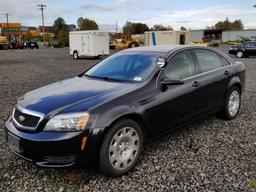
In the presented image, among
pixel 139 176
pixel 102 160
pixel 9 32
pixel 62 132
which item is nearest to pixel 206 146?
pixel 139 176

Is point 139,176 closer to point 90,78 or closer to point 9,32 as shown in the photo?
point 90,78

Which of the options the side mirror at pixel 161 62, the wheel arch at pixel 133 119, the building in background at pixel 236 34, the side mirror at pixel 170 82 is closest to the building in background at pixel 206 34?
the building in background at pixel 236 34

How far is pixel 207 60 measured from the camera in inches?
198

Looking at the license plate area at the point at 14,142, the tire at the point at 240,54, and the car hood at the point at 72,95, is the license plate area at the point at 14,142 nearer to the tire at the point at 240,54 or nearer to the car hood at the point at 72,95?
the car hood at the point at 72,95

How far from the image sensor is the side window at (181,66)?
4.20 metres

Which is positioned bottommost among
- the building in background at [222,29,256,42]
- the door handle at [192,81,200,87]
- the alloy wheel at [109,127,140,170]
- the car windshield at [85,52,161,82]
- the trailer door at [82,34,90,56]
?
the alloy wheel at [109,127,140,170]

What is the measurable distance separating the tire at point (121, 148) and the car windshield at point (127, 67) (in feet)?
2.49

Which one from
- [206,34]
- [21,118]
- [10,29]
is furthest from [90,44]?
[10,29]


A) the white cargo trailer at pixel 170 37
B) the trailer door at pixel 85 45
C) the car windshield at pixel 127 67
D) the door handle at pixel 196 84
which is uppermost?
the white cargo trailer at pixel 170 37

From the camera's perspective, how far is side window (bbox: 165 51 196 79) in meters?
4.20

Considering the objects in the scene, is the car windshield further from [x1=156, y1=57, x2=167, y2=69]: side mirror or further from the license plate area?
the license plate area

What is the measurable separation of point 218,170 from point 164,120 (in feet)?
3.04

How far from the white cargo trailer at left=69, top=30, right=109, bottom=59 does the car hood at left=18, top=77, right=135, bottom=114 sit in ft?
66.9

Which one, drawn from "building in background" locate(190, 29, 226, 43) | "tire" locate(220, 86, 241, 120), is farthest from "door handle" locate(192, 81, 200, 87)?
"building in background" locate(190, 29, 226, 43)
